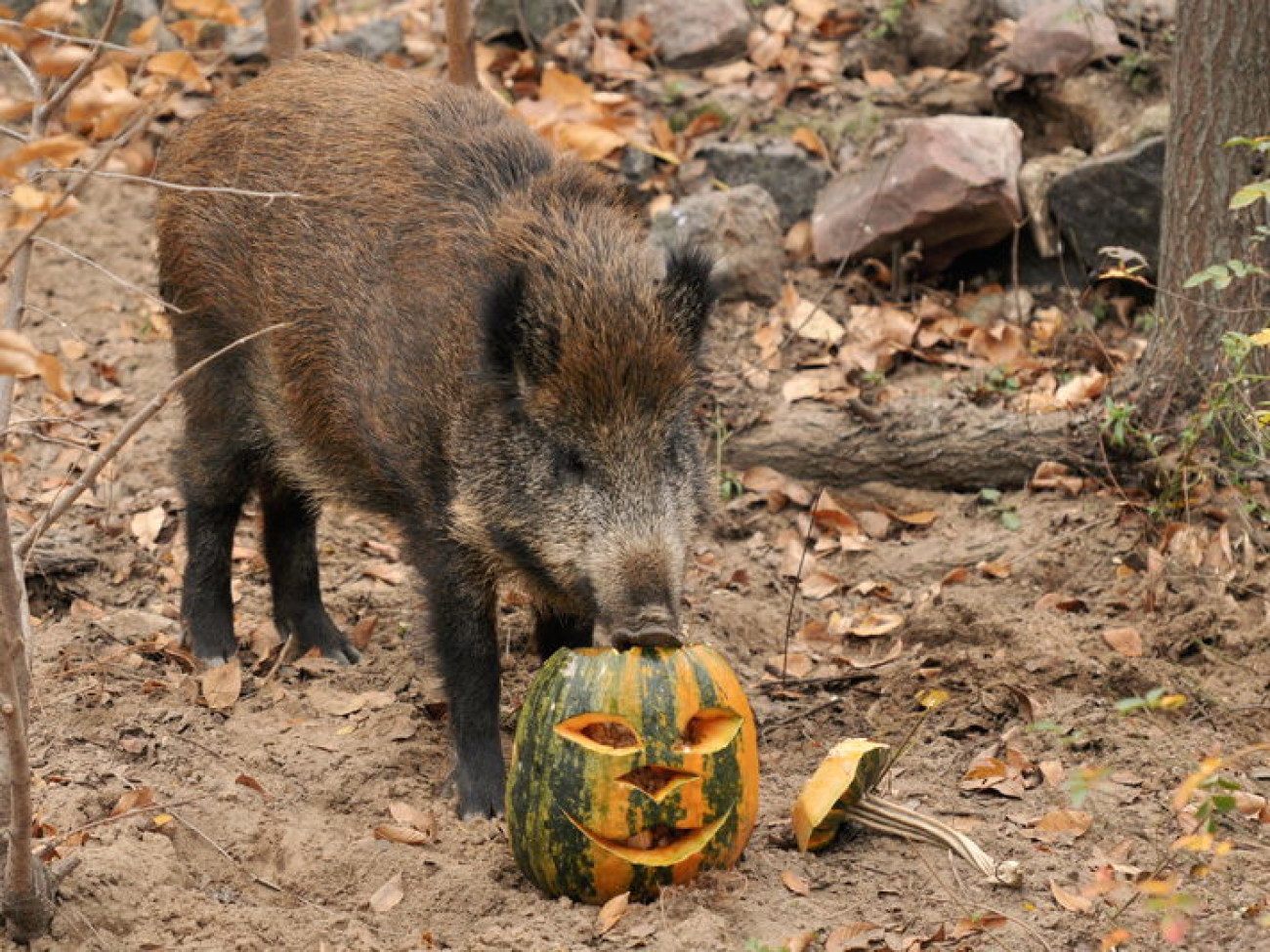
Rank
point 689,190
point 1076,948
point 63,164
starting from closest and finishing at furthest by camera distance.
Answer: point 63,164 < point 1076,948 < point 689,190

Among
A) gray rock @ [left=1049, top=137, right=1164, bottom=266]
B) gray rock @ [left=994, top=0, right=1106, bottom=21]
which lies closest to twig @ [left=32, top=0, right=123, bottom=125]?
gray rock @ [left=1049, top=137, right=1164, bottom=266]

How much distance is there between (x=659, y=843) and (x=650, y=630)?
0.53 metres

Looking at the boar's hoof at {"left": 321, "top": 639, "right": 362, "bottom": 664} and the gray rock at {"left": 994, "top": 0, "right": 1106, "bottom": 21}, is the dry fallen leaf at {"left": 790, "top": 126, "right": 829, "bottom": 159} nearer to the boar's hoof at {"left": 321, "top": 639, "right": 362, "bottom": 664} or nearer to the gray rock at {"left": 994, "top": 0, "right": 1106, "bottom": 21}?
the gray rock at {"left": 994, "top": 0, "right": 1106, "bottom": 21}

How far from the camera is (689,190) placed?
26.2 ft

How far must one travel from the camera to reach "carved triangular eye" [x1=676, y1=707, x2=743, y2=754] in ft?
12.6

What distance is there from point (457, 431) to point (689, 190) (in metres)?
3.69

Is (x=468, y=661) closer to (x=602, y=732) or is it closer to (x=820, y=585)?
(x=602, y=732)

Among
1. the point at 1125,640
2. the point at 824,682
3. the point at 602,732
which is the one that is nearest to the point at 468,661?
the point at 602,732

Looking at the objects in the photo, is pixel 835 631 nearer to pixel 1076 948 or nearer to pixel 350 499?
pixel 350 499

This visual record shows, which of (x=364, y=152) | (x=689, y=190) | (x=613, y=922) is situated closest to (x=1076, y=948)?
(x=613, y=922)

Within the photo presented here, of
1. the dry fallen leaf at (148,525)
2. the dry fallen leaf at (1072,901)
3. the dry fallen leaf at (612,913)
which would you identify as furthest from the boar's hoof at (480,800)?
the dry fallen leaf at (148,525)

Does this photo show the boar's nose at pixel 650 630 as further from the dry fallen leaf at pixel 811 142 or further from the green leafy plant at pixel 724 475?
the dry fallen leaf at pixel 811 142

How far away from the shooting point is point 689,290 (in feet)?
14.9

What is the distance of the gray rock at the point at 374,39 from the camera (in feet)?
29.4
